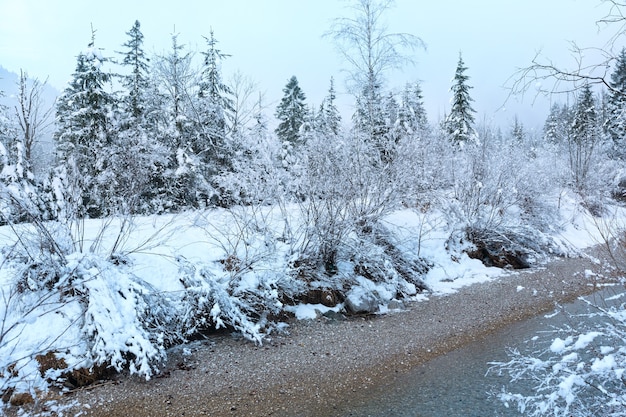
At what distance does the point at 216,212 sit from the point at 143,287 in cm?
307

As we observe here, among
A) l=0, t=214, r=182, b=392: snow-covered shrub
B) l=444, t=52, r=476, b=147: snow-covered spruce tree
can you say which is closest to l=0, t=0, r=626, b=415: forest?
l=0, t=214, r=182, b=392: snow-covered shrub

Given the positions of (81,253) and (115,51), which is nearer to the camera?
(81,253)

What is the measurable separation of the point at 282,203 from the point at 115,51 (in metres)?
11.9

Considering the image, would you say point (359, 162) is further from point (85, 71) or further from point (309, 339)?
point (85, 71)

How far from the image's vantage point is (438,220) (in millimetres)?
11492

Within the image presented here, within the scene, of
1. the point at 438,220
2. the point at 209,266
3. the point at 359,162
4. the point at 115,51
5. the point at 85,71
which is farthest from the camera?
the point at 115,51

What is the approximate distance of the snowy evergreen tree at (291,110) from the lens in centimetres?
2586

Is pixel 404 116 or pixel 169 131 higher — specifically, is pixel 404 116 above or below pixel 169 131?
above

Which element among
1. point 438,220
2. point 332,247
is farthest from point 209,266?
point 438,220

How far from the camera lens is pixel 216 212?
28.1ft

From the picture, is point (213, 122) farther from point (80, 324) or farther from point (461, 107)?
point (461, 107)

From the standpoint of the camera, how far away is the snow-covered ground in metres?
4.80

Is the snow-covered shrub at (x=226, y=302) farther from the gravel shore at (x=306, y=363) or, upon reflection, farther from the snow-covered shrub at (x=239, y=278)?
the gravel shore at (x=306, y=363)

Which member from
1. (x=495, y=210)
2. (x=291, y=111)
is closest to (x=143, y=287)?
(x=495, y=210)
